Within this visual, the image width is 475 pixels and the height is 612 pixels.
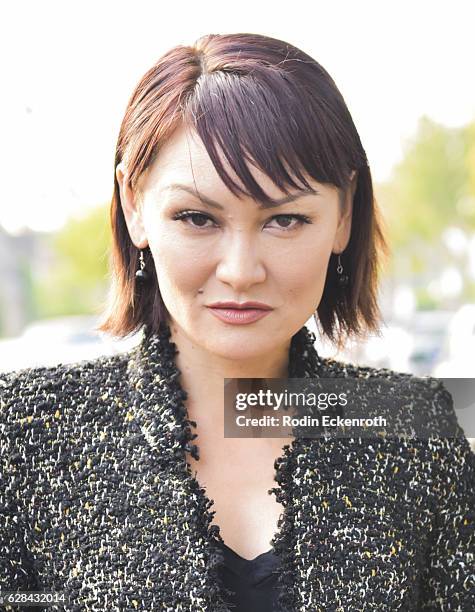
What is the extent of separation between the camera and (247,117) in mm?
1663

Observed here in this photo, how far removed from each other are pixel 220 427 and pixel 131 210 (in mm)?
538

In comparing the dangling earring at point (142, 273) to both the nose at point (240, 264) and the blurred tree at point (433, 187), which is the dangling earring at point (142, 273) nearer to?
the nose at point (240, 264)

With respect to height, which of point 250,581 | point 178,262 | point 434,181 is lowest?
point 250,581

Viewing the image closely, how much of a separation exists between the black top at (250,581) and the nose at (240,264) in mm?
550

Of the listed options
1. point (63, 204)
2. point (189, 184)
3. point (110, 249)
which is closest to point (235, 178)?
point (189, 184)

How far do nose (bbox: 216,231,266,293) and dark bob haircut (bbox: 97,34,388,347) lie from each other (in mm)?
94

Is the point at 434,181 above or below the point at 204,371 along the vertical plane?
above

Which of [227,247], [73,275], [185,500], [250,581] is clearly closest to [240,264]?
[227,247]

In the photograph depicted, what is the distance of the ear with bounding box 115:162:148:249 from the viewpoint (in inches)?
73.1

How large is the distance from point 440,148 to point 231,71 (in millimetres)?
21541

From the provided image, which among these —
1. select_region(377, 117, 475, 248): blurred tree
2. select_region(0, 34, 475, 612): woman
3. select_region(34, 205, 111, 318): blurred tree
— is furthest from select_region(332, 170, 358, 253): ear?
select_region(34, 205, 111, 318): blurred tree

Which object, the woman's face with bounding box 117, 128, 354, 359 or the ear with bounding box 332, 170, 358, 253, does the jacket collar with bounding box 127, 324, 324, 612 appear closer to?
the woman's face with bounding box 117, 128, 354, 359

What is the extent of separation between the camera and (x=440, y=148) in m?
22.2

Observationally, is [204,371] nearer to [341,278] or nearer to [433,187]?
[341,278]
